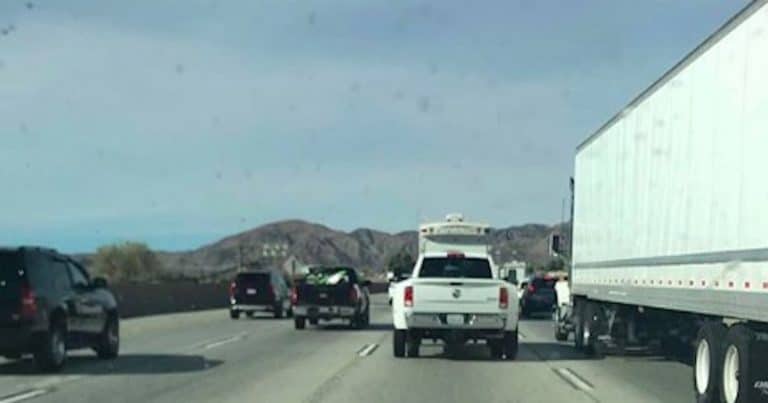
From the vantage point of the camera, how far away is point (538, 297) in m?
47.8

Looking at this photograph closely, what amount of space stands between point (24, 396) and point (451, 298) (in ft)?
28.6

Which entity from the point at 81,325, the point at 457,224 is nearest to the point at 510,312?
the point at 81,325

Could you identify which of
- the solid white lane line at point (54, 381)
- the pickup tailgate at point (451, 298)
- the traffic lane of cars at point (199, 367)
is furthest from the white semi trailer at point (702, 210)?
the solid white lane line at point (54, 381)

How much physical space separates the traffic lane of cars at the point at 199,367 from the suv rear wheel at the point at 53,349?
0.25 meters

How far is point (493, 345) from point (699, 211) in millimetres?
9157

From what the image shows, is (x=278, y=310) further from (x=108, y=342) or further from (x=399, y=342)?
(x=108, y=342)

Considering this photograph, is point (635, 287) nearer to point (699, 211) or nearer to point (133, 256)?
point (699, 211)

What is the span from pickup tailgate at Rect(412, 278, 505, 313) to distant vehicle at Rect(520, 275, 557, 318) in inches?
973

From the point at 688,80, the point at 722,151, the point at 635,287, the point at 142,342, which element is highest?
the point at 688,80

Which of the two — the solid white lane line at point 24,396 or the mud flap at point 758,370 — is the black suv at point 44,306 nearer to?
the solid white lane line at point 24,396

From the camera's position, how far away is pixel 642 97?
19.7 m

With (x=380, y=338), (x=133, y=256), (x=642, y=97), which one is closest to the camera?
(x=642, y=97)

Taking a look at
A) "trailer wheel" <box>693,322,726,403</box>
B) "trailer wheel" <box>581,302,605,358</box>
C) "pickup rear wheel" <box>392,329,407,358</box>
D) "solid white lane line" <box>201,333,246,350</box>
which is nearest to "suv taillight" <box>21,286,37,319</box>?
"pickup rear wheel" <box>392,329,407,358</box>

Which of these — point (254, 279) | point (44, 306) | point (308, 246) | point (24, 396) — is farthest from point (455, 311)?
point (308, 246)
